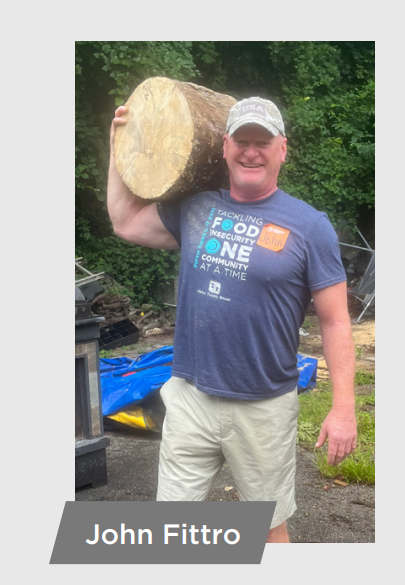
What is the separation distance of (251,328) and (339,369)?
360mm

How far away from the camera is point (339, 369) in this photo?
2.47m

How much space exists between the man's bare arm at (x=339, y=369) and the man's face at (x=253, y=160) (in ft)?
1.51

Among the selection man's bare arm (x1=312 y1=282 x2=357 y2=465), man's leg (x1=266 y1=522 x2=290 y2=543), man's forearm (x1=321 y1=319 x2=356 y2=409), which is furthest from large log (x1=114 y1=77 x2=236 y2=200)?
man's leg (x1=266 y1=522 x2=290 y2=543)

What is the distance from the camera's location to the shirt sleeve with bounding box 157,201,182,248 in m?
2.76

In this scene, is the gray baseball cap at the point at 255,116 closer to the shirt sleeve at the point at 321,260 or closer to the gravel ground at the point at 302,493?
the shirt sleeve at the point at 321,260

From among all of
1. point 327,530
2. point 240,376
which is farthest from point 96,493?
point 240,376

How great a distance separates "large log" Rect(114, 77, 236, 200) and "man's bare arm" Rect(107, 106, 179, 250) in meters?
0.08

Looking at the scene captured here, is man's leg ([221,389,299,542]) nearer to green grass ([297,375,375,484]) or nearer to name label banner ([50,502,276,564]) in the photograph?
name label banner ([50,502,276,564])

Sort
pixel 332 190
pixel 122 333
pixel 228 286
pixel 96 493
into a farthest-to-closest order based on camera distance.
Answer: pixel 122 333
pixel 332 190
pixel 96 493
pixel 228 286

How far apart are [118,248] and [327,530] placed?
90.3 inches

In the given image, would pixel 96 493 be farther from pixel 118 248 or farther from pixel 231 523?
pixel 118 248

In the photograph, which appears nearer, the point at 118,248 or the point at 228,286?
the point at 228,286

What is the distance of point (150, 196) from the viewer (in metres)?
2.75

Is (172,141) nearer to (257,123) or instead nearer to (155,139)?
(155,139)
